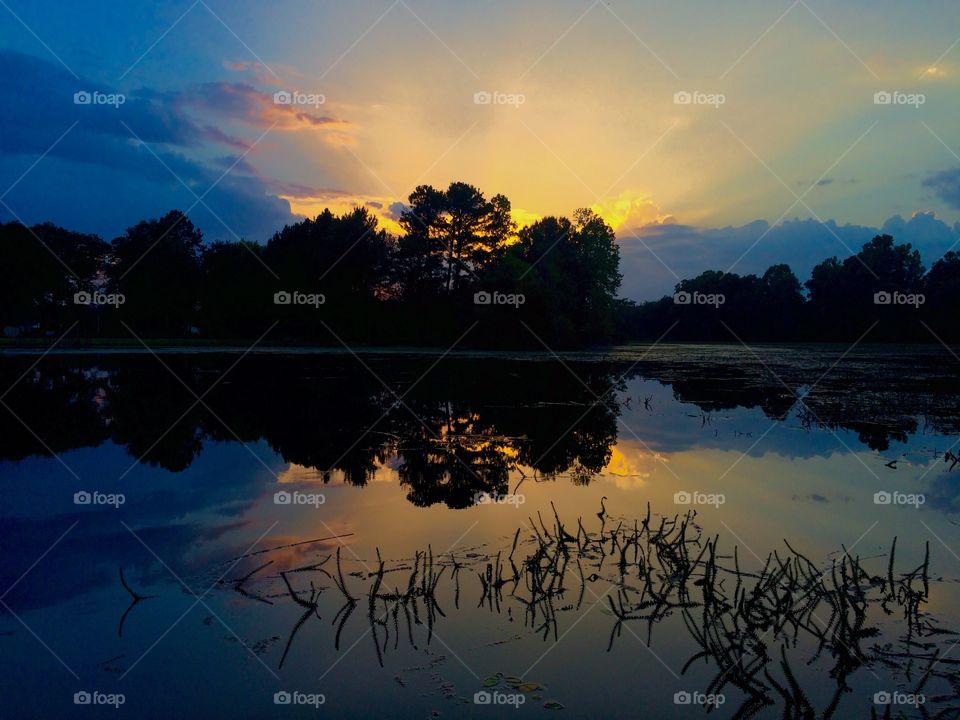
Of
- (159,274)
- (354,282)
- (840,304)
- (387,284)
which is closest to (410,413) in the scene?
(354,282)

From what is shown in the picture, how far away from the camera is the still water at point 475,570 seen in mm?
5152

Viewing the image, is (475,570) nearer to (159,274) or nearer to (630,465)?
(630,465)

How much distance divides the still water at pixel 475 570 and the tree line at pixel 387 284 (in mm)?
48993

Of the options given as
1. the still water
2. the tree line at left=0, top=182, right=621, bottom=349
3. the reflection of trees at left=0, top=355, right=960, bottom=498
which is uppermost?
the tree line at left=0, top=182, right=621, bottom=349

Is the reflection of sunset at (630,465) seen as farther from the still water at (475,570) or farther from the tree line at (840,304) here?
the tree line at (840,304)

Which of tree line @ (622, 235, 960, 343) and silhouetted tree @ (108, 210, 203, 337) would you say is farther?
tree line @ (622, 235, 960, 343)

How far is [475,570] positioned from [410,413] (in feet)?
40.4

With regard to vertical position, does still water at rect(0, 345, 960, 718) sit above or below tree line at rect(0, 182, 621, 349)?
below

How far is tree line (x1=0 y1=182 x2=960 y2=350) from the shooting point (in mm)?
68188

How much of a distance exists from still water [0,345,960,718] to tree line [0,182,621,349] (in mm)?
49638

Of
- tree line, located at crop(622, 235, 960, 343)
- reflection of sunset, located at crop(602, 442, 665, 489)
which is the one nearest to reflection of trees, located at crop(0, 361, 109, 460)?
reflection of sunset, located at crop(602, 442, 665, 489)

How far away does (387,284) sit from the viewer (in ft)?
287

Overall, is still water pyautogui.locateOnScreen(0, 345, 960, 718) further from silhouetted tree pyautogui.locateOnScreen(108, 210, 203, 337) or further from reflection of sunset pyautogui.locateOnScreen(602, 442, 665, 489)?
silhouetted tree pyautogui.locateOnScreen(108, 210, 203, 337)

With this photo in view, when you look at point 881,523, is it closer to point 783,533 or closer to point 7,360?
point 783,533
